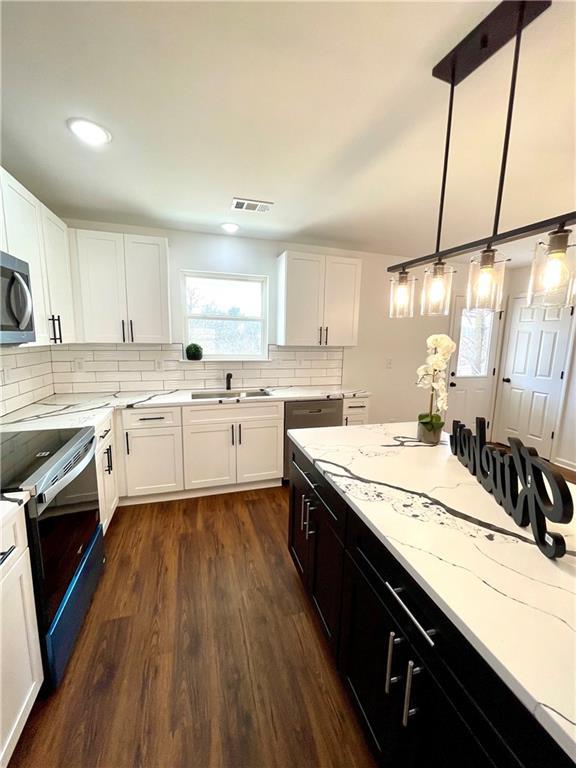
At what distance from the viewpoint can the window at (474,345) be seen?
15.0ft

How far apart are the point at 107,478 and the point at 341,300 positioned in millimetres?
2720

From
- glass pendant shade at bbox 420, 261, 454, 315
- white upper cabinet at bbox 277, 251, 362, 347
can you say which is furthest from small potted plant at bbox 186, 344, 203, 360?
glass pendant shade at bbox 420, 261, 454, 315

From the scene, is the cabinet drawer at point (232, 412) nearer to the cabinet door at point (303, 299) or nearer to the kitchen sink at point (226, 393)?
the kitchen sink at point (226, 393)

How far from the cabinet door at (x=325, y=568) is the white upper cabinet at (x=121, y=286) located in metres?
2.16

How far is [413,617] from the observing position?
0.87 metres

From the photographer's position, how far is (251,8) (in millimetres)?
1012

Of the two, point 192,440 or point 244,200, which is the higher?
point 244,200

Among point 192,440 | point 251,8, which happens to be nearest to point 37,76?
point 251,8

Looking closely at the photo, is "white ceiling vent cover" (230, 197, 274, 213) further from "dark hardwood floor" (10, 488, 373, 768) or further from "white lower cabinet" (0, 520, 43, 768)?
"dark hardwood floor" (10, 488, 373, 768)

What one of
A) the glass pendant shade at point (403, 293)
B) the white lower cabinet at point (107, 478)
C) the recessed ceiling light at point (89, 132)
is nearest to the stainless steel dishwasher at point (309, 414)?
the white lower cabinet at point (107, 478)

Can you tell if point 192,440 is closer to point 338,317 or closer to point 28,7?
→ point 338,317

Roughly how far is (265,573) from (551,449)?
13.2ft

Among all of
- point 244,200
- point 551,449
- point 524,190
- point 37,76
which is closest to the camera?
point 37,76

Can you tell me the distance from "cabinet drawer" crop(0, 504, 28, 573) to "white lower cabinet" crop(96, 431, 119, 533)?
92 centimetres
